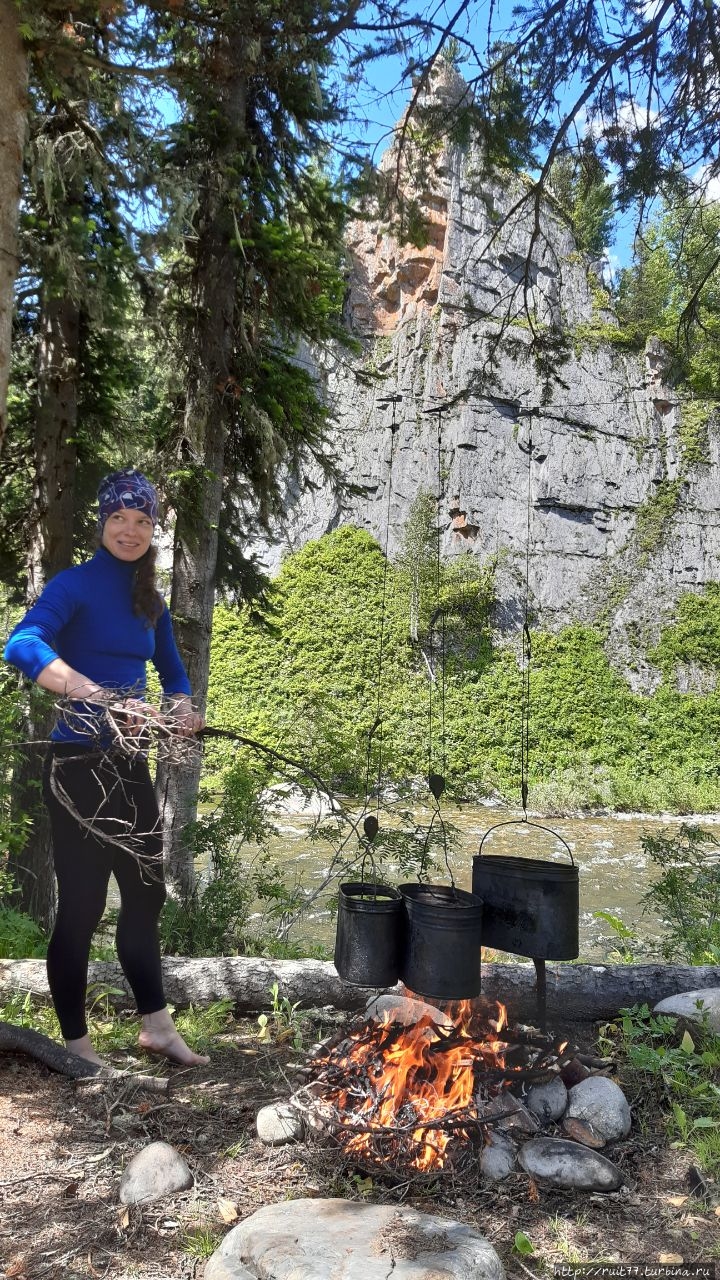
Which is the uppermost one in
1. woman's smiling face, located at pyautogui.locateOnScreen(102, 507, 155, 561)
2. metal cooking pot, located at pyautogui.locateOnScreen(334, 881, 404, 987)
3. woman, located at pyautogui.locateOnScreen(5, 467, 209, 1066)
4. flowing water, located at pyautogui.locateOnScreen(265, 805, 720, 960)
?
woman's smiling face, located at pyautogui.locateOnScreen(102, 507, 155, 561)

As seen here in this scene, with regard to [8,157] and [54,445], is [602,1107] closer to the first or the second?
[8,157]

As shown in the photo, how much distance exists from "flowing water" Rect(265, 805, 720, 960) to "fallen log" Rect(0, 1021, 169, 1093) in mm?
3166

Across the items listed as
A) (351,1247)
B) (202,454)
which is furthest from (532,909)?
(202,454)

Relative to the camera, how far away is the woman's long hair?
108 inches

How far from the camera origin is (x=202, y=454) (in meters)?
5.89

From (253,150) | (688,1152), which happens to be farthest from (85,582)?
(253,150)

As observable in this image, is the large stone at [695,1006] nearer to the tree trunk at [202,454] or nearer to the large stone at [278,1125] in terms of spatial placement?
the large stone at [278,1125]

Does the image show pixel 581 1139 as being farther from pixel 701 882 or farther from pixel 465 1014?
pixel 701 882

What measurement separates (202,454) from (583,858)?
26.4 ft

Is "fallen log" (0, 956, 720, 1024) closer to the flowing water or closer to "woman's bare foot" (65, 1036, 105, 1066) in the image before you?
"woman's bare foot" (65, 1036, 105, 1066)

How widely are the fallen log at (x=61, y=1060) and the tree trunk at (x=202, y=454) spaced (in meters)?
2.72

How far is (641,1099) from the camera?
2.79 m

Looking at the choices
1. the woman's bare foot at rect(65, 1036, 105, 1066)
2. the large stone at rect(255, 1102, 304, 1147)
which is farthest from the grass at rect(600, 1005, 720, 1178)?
the woman's bare foot at rect(65, 1036, 105, 1066)

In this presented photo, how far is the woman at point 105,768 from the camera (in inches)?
102
